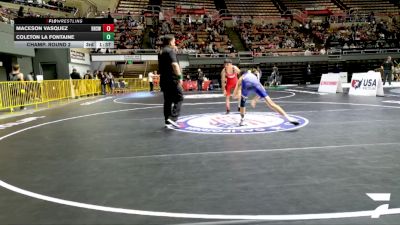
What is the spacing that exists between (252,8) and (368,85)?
30.2 m

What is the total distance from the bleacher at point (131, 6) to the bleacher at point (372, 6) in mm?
22869

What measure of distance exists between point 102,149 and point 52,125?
359 centimetres

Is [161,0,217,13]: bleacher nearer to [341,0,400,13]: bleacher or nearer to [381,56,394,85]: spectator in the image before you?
[341,0,400,13]: bleacher

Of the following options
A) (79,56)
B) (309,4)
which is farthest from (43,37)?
(309,4)

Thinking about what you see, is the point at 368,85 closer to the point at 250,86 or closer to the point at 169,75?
the point at 250,86

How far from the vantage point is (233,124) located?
7562 millimetres

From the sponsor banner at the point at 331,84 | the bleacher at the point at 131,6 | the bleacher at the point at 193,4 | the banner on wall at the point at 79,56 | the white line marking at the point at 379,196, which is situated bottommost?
the white line marking at the point at 379,196

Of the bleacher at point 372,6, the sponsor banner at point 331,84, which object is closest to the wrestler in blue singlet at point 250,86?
the sponsor banner at point 331,84

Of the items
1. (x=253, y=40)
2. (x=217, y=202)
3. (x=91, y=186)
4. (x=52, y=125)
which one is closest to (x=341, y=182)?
(x=217, y=202)

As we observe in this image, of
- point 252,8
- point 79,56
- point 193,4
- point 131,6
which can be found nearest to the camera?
point 79,56

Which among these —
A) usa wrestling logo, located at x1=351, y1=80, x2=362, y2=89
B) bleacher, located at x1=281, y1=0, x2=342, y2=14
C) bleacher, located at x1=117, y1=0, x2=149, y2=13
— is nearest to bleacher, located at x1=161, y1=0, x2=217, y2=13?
bleacher, located at x1=117, y1=0, x2=149, y2=13

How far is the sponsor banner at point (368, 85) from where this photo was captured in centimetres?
1418

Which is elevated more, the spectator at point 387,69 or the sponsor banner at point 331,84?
the spectator at point 387,69

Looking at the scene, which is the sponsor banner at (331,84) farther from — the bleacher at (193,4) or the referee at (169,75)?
the bleacher at (193,4)
